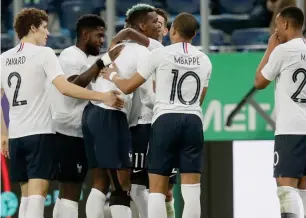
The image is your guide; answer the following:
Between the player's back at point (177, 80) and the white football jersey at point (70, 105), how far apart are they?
872 millimetres

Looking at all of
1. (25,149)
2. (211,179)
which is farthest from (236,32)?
(25,149)

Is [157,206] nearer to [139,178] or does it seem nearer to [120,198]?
[120,198]

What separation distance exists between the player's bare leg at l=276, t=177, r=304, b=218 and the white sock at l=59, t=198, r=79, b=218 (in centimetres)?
167

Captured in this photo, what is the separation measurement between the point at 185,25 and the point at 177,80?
0.42 m

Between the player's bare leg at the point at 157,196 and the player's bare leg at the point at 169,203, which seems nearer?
the player's bare leg at the point at 157,196

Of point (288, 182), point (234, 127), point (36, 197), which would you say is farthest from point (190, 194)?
point (234, 127)

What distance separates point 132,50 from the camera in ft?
26.5

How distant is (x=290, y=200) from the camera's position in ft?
24.7

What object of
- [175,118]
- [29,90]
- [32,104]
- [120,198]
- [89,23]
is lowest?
[120,198]

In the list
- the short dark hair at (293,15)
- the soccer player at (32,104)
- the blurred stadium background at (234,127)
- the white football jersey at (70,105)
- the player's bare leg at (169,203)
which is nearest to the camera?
the short dark hair at (293,15)

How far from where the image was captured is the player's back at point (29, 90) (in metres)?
7.77

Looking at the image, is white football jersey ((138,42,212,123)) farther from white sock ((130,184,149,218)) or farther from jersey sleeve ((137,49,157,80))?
white sock ((130,184,149,218))

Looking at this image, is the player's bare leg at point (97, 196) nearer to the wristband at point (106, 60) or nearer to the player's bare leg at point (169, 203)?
the player's bare leg at point (169, 203)

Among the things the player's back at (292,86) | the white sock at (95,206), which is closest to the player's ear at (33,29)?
the white sock at (95,206)
